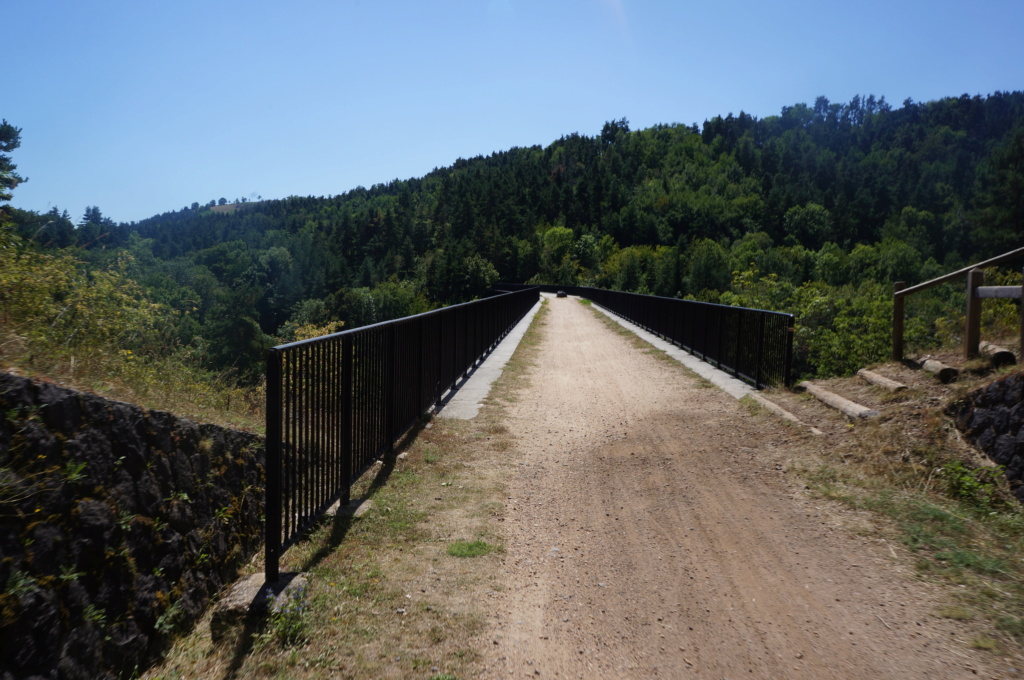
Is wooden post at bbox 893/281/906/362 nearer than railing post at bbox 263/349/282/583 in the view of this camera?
No

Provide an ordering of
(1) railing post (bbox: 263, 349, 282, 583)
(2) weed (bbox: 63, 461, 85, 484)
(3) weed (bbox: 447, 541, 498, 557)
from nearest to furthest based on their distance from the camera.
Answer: (2) weed (bbox: 63, 461, 85, 484), (1) railing post (bbox: 263, 349, 282, 583), (3) weed (bbox: 447, 541, 498, 557)

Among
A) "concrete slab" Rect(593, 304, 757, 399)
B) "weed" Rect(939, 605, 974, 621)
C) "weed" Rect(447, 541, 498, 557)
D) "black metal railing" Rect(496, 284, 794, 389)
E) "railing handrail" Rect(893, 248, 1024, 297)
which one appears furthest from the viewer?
"concrete slab" Rect(593, 304, 757, 399)

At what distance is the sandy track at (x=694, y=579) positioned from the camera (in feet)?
10.3

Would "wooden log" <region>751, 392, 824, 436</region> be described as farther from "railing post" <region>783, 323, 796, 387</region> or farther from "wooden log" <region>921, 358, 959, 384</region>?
"wooden log" <region>921, 358, 959, 384</region>

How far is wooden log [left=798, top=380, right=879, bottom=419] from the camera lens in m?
6.88

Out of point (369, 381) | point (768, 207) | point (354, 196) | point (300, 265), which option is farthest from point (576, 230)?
point (369, 381)

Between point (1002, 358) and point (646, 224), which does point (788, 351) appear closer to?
point (1002, 358)

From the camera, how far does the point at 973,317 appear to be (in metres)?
6.98

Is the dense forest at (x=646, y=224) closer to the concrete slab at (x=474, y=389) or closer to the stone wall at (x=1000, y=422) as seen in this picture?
the concrete slab at (x=474, y=389)

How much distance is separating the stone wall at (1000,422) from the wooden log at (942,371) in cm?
126

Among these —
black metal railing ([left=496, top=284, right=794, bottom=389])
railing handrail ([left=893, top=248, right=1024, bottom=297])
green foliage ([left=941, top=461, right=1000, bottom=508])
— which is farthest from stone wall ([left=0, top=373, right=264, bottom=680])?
black metal railing ([left=496, top=284, right=794, bottom=389])

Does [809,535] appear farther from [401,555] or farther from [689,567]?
[401,555]

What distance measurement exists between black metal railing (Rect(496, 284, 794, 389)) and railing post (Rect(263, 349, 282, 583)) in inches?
307

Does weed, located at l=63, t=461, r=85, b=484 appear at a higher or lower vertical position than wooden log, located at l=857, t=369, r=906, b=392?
higher
